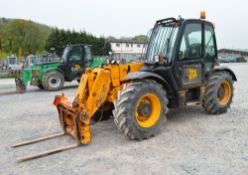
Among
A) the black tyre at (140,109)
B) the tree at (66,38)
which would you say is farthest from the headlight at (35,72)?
the tree at (66,38)

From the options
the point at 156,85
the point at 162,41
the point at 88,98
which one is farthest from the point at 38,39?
the point at 156,85

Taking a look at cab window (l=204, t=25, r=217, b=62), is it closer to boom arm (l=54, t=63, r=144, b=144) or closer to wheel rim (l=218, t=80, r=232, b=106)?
wheel rim (l=218, t=80, r=232, b=106)

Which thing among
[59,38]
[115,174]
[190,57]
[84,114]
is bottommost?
[115,174]

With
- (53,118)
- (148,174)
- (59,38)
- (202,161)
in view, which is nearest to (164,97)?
(202,161)

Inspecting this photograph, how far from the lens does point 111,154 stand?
412cm

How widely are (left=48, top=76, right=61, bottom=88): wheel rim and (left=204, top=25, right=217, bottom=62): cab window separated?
7731 mm

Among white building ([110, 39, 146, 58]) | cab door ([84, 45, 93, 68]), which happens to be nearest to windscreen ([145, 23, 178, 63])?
white building ([110, 39, 146, 58])

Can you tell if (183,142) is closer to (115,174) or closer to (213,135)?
(213,135)

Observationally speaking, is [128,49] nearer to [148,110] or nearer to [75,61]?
[75,61]

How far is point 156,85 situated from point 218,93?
7.35ft

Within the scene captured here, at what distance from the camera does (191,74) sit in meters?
5.63

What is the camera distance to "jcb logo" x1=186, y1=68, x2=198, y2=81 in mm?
5566

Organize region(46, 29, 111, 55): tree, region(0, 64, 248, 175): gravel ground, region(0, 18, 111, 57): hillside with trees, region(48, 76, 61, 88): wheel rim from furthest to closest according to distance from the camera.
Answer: region(46, 29, 111, 55): tree
region(0, 18, 111, 57): hillside with trees
region(48, 76, 61, 88): wheel rim
region(0, 64, 248, 175): gravel ground

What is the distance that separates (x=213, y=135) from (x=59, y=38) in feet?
129
